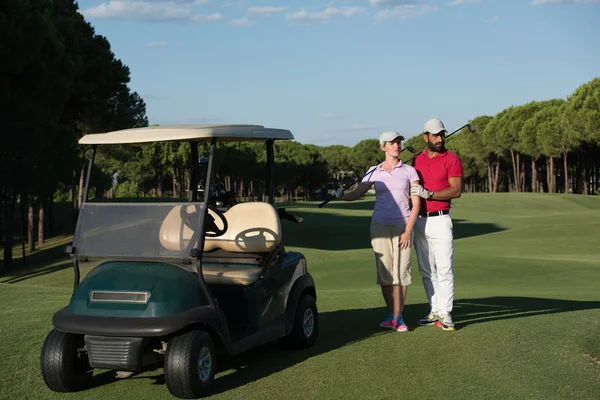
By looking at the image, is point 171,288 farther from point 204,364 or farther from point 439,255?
point 439,255

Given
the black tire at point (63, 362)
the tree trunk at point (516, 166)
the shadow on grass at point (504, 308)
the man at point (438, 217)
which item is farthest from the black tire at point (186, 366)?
the tree trunk at point (516, 166)

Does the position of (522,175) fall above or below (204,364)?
above

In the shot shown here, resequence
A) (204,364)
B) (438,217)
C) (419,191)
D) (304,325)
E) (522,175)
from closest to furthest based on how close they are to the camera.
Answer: (204,364) < (304,325) < (419,191) < (438,217) < (522,175)

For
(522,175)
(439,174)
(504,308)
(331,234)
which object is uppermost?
(522,175)

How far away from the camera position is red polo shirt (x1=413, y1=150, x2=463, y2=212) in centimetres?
862

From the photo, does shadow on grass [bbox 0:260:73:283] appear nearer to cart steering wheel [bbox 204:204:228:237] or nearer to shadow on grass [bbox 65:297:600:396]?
shadow on grass [bbox 65:297:600:396]

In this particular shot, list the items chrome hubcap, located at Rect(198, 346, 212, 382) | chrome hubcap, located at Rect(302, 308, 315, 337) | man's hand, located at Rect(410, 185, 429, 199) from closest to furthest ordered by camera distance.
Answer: chrome hubcap, located at Rect(198, 346, 212, 382) < chrome hubcap, located at Rect(302, 308, 315, 337) < man's hand, located at Rect(410, 185, 429, 199)

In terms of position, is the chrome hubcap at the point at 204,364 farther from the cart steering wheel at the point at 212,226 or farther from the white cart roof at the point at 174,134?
the white cart roof at the point at 174,134

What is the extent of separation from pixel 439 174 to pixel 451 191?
0.81ft

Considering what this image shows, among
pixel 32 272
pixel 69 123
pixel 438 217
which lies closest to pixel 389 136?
pixel 438 217

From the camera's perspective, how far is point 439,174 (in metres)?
8.65

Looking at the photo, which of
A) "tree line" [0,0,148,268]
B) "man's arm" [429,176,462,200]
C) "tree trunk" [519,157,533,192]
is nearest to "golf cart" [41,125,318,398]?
"man's arm" [429,176,462,200]

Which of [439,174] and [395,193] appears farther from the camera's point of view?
[439,174]

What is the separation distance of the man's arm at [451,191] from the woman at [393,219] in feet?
0.86
